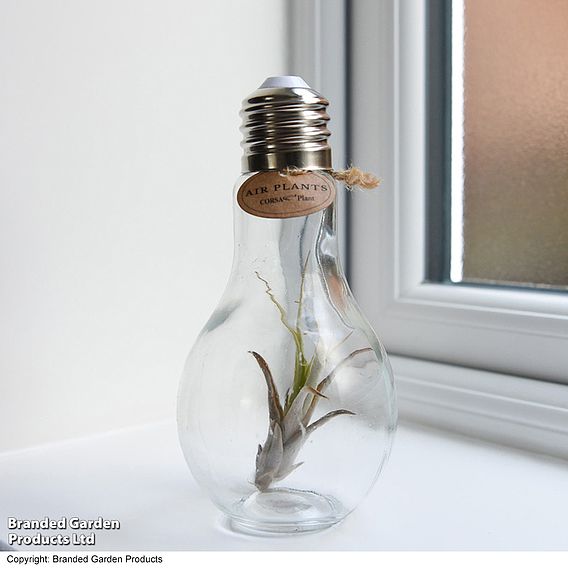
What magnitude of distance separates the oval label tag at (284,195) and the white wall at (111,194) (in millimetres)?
261

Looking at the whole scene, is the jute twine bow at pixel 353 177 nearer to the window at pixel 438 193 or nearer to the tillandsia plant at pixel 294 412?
the tillandsia plant at pixel 294 412

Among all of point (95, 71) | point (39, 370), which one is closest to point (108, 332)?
point (39, 370)

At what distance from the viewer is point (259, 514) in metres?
0.58

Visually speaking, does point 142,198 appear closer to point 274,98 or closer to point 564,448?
point 274,98

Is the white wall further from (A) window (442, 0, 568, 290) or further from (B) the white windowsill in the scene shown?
(A) window (442, 0, 568, 290)

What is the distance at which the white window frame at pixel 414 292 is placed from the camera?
796 millimetres

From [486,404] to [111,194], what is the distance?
411 mm

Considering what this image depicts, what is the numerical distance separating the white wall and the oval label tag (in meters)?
0.26

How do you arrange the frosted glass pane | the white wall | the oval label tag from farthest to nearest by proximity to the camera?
the frosted glass pane → the white wall → the oval label tag

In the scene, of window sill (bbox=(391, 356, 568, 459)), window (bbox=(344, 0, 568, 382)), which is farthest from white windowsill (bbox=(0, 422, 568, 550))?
window (bbox=(344, 0, 568, 382))

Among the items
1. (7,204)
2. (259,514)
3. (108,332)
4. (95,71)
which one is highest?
(95,71)

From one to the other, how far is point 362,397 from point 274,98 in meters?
0.21

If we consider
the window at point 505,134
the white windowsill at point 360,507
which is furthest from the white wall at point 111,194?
the window at point 505,134

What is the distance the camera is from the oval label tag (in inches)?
21.6
